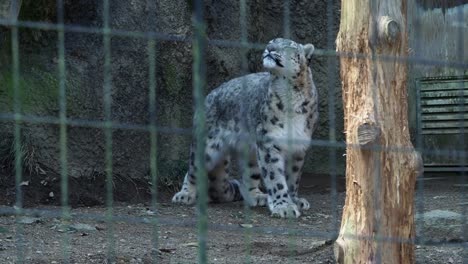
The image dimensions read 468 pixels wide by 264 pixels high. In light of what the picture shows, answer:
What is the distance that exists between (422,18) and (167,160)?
115 inches

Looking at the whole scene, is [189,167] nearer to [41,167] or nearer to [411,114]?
[41,167]

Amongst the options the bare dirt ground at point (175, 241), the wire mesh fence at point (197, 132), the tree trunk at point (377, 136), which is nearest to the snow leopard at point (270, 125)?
the wire mesh fence at point (197, 132)

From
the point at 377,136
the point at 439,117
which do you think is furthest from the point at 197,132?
the point at 439,117

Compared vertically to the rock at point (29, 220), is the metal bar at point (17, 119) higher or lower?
higher

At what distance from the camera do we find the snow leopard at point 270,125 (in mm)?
7754

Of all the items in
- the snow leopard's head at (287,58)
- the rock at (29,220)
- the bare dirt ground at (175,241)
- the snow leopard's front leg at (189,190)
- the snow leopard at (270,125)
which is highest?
the snow leopard's head at (287,58)

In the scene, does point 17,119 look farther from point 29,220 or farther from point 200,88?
point 29,220

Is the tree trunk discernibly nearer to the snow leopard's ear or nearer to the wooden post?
the wooden post

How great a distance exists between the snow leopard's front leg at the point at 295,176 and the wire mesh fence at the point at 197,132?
32 centimetres

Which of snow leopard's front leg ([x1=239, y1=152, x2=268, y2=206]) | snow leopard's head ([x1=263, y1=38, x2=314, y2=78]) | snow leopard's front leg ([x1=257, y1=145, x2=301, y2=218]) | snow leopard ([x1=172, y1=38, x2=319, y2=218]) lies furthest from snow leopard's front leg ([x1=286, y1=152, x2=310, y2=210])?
snow leopard's head ([x1=263, y1=38, x2=314, y2=78])

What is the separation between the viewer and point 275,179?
7.78 meters

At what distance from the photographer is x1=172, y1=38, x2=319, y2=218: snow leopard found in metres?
7.75

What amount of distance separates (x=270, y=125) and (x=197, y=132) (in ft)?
13.6

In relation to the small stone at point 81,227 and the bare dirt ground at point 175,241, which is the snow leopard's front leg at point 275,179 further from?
the small stone at point 81,227
